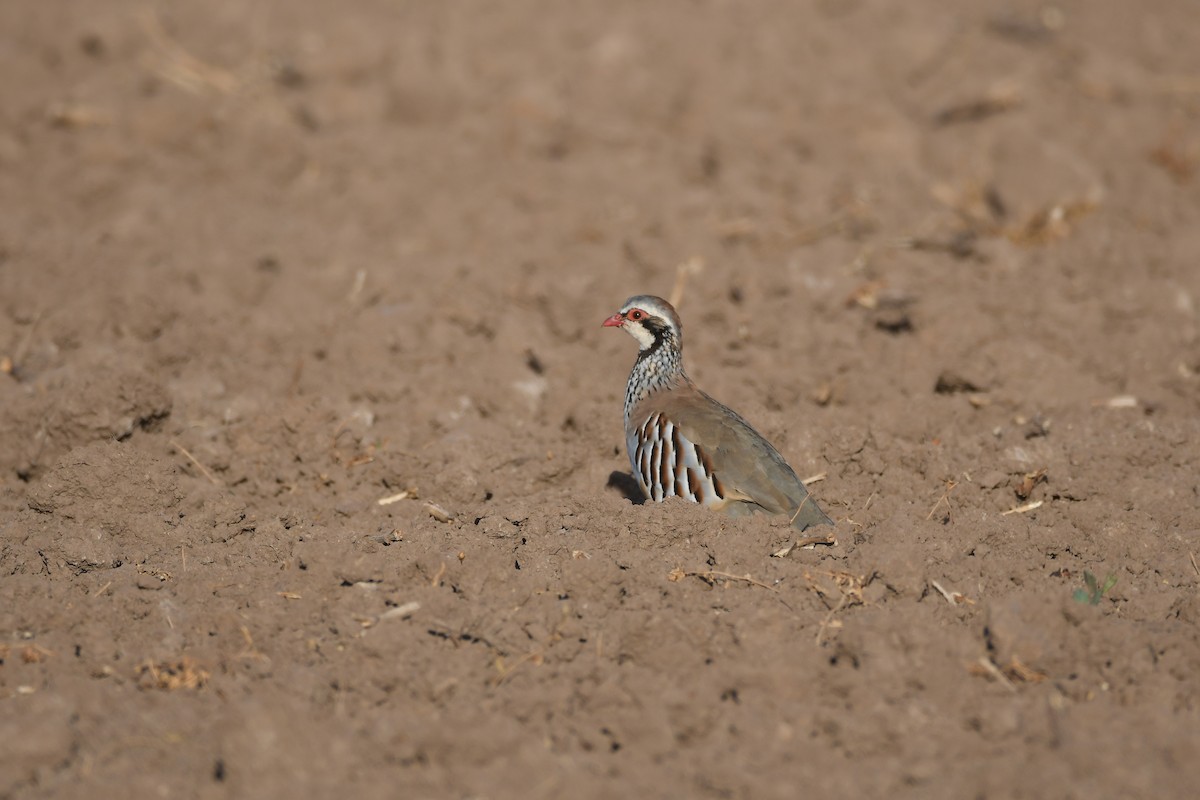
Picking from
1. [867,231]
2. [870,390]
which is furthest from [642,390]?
[867,231]

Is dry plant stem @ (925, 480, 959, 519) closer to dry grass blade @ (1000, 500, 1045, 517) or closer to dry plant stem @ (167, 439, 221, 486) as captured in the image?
dry grass blade @ (1000, 500, 1045, 517)

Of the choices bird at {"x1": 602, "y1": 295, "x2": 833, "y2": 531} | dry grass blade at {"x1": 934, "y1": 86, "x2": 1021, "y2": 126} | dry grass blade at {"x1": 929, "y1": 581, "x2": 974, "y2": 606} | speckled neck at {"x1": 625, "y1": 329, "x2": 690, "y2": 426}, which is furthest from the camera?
dry grass blade at {"x1": 934, "y1": 86, "x2": 1021, "y2": 126}

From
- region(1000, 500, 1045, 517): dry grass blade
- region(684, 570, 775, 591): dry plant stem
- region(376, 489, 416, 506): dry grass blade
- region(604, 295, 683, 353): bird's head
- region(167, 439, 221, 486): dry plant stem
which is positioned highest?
region(604, 295, 683, 353): bird's head

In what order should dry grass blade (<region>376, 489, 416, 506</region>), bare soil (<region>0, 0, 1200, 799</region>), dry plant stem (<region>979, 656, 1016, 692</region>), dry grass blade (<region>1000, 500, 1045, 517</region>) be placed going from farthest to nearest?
dry grass blade (<region>376, 489, 416, 506</region>)
dry grass blade (<region>1000, 500, 1045, 517</region>)
dry plant stem (<region>979, 656, 1016, 692</region>)
bare soil (<region>0, 0, 1200, 799</region>)

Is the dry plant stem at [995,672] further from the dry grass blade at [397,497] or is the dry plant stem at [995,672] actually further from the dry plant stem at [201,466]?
the dry plant stem at [201,466]

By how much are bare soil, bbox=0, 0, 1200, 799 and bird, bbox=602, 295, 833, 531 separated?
0.26 metres

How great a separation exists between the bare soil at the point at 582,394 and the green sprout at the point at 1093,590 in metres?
0.02

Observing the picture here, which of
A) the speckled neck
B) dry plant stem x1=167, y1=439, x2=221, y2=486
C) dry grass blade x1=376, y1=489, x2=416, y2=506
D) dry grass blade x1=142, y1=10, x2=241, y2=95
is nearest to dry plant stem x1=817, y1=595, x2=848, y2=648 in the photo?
the speckled neck

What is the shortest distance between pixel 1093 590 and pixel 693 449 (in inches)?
60.2

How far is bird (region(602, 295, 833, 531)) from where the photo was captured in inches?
180

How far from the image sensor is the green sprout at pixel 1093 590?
160 inches

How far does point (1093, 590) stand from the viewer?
4121 mm

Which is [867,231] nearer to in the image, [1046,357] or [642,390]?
[1046,357]

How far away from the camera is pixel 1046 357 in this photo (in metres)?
5.92
